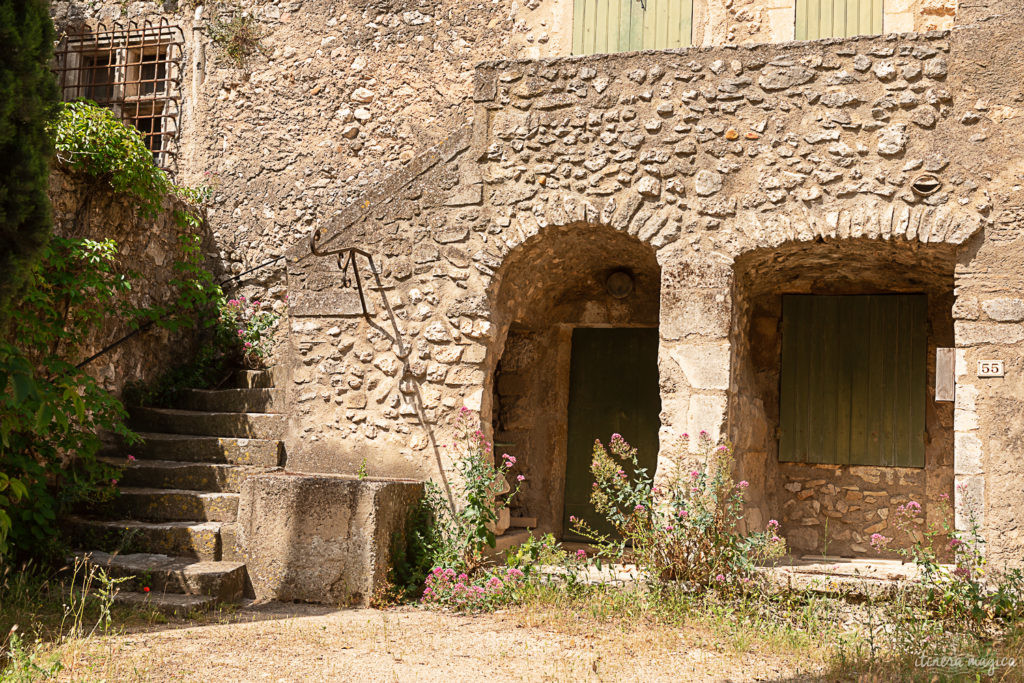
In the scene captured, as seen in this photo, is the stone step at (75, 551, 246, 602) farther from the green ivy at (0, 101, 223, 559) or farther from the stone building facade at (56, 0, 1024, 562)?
the stone building facade at (56, 0, 1024, 562)

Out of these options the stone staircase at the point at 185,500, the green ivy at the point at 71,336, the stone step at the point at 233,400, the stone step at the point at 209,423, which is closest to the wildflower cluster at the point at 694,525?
the stone staircase at the point at 185,500

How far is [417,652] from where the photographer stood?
442 cm

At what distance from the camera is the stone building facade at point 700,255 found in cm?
519

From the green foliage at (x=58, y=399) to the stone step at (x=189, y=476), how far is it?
20 cm

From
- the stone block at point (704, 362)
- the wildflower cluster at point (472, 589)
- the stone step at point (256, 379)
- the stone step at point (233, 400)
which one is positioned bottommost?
the wildflower cluster at point (472, 589)

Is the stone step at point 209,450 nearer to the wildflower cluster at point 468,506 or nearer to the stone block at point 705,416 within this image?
the wildflower cluster at point 468,506

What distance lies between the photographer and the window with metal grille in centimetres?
923

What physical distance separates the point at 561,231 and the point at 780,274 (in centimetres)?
161

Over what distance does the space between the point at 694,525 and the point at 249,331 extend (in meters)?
4.49

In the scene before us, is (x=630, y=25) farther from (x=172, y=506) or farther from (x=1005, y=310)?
(x=172, y=506)

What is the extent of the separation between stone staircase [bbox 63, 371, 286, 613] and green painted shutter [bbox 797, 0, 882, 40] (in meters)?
5.18

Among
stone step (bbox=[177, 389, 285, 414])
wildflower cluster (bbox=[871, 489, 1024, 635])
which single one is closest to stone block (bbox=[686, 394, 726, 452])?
wildflower cluster (bbox=[871, 489, 1024, 635])

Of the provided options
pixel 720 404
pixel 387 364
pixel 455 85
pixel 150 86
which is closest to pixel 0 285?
pixel 387 364

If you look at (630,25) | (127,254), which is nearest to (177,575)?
(127,254)
